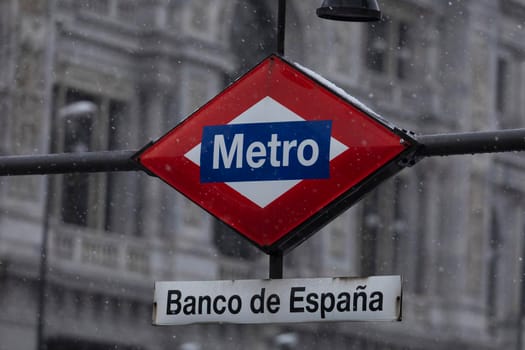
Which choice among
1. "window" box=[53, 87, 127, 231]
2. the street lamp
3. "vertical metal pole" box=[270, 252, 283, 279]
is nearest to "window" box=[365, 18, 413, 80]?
"window" box=[53, 87, 127, 231]

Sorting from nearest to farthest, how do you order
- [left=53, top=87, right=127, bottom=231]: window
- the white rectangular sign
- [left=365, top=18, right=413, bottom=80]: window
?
the white rectangular sign
[left=53, top=87, right=127, bottom=231]: window
[left=365, top=18, right=413, bottom=80]: window

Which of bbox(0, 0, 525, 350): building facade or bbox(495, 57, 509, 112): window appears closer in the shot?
bbox(0, 0, 525, 350): building facade

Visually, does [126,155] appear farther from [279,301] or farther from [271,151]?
[279,301]

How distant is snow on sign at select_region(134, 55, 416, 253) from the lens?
822cm

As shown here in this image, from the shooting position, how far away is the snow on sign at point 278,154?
27.0 ft

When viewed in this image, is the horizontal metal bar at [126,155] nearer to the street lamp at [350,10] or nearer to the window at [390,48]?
the street lamp at [350,10]

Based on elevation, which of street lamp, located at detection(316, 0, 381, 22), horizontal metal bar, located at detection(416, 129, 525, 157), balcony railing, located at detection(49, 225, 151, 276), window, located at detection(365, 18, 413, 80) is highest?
window, located at detection(365, 18, 413, 80)

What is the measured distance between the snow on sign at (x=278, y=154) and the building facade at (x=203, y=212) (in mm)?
23837

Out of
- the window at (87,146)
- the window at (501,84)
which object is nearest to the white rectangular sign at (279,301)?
the window at (87,146)

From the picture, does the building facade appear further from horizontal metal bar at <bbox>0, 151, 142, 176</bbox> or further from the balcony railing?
horizontal metal bar at <bbox>0, 151, 142, 176</bbox>

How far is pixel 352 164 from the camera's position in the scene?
26.9ft

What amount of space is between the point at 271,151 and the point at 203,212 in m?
32.3

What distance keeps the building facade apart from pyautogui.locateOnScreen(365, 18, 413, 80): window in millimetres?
56

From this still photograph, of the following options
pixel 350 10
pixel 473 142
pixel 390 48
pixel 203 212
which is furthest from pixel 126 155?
pixel 390 48
